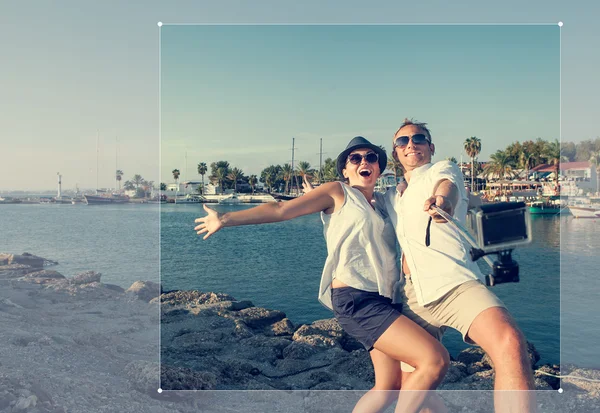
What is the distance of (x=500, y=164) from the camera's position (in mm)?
56188

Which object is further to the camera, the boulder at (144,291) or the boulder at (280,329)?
the boulder at (144,291)

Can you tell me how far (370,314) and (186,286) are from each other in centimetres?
2421

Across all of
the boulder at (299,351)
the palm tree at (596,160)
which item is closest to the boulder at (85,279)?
the boulder at (299,351)

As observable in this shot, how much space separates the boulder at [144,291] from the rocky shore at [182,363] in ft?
2.04

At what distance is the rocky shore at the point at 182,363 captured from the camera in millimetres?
5078

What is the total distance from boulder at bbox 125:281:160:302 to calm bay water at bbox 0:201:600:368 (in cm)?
452

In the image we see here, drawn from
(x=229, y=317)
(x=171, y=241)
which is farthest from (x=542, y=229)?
(x=229, y=317)

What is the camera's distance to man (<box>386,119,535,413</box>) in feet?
7.29

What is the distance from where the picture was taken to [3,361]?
528cm

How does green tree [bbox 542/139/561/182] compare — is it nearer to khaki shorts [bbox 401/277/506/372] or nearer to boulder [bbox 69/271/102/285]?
boulder [bbox 69/271/102/285]

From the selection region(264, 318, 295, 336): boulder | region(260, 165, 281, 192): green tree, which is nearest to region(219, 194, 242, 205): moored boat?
region(260, 165, 281, 192): green tree

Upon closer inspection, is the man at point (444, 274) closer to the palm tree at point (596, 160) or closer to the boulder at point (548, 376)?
the boulder at point (548, 376)

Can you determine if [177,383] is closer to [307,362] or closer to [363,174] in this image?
[307,362]

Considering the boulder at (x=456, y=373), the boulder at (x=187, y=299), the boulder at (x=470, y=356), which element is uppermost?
the boulder at (x=187, y=299)
